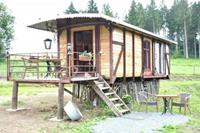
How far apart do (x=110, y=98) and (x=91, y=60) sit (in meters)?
1.85

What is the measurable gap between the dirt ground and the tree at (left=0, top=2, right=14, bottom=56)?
1491 cm

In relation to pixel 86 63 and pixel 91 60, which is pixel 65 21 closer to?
pixel 86 63

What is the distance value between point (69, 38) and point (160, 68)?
8.00 meters

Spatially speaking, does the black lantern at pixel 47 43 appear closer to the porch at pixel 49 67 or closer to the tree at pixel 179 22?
the porch at pixel 49 67

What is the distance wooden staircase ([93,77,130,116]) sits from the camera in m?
12.4

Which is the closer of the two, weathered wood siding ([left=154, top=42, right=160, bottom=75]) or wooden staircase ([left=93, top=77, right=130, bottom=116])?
wooden staircase ([left=93, top=77, right=130, bottom=116])

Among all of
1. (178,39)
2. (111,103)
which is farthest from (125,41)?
(178,39)

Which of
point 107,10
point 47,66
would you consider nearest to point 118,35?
point 47,66

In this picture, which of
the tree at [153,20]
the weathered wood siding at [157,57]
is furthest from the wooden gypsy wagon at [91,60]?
the tree at [153,20]

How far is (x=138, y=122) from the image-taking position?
11016 millimetres

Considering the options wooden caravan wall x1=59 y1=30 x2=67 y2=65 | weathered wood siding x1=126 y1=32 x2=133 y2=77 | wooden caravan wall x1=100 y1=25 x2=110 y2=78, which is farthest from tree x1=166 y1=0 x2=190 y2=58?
wooden caravan wall x1=100 y1=25 x2=110 y2=78

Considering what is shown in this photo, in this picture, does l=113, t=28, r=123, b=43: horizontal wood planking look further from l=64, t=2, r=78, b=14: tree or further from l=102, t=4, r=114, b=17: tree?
l=64, t=2, r=78, b=14: tree

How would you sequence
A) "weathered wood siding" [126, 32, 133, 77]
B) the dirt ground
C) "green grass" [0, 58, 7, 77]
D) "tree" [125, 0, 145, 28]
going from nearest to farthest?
the dirt ground < "weathered wood siding" [126, 32, 133, 77] < "green grass" [0, 58, 7, 77] < "tree" [125, 0, 145, 28]

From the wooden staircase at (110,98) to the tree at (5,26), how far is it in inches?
740
